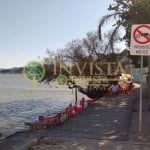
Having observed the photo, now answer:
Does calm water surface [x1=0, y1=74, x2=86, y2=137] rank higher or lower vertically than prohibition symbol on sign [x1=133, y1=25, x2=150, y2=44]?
lower

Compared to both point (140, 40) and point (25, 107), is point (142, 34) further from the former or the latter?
point (25, 107)

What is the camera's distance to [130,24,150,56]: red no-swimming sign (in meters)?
12.7

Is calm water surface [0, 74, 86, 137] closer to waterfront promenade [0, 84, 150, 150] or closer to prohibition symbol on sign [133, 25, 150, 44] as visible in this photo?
waterfront promenade [0, 84, 150, 150]

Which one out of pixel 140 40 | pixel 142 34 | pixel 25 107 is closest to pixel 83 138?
pixel 140 40

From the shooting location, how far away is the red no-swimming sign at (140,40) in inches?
498

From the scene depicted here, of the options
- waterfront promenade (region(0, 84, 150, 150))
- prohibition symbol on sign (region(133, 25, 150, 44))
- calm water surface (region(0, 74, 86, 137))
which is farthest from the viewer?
calm water surface (region(0, 74, 86, 137))

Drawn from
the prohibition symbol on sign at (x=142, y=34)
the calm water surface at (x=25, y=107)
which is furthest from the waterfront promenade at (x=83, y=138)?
the calm water surface at (x=25, y=107)

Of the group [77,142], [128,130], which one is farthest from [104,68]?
[77,142]

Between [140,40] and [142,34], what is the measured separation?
18cm

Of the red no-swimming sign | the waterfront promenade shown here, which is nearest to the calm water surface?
the waterfront promenade

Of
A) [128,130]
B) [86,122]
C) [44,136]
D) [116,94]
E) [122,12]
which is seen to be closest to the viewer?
[44,136]

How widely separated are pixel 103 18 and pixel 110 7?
1.36 metres

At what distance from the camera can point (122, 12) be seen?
93.8 feet

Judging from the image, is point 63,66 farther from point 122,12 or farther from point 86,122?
point 86,122
